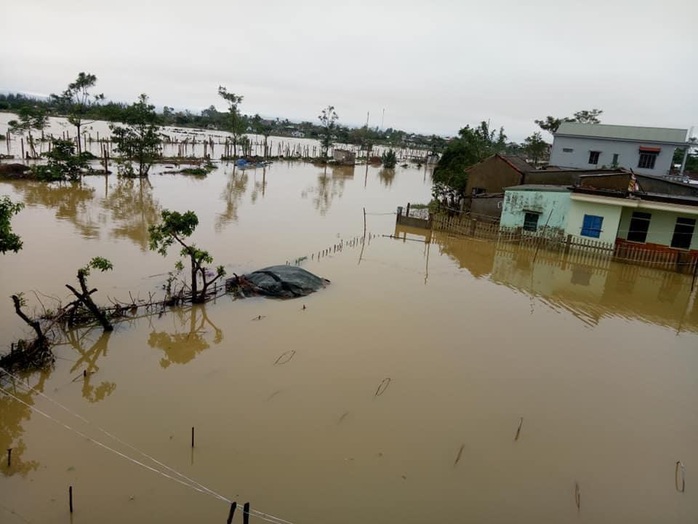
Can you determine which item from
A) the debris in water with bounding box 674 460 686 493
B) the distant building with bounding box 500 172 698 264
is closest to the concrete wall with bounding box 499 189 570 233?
the distant building with bounding box 500 172 698 264

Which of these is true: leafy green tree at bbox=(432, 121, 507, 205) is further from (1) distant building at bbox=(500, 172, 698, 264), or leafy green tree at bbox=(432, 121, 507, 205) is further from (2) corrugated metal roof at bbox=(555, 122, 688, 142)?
(2) corrugated metal roof at bbox=(555, 122, 688, 142)

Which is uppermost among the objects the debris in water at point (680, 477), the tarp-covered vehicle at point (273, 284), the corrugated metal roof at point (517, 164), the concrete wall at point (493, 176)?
the corrugated metal roof at point (517, 164)

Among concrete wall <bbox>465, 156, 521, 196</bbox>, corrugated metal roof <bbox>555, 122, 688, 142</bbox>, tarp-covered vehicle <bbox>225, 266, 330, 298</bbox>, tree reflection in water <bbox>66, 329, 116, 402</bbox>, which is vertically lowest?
tree reflection in water <bbox>66, 329, 116, 402</bbox>

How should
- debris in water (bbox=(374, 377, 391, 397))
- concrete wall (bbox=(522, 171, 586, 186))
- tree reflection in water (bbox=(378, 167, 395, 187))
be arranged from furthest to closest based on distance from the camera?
1. tree reflection in water (bbox=(378, 167, 395, 187))
2. concrete wall (bbox=(522, 171, 586, 186))
3. debris in water (bbox=(374, 377, 391, 397))

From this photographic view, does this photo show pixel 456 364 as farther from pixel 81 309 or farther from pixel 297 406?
pixel 81 309

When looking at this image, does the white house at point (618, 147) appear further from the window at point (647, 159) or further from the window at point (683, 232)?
the window at point (683, 232)

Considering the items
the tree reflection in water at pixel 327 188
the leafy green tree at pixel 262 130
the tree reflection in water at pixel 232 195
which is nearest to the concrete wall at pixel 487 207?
the tree reflection in water at pixel 327 188
